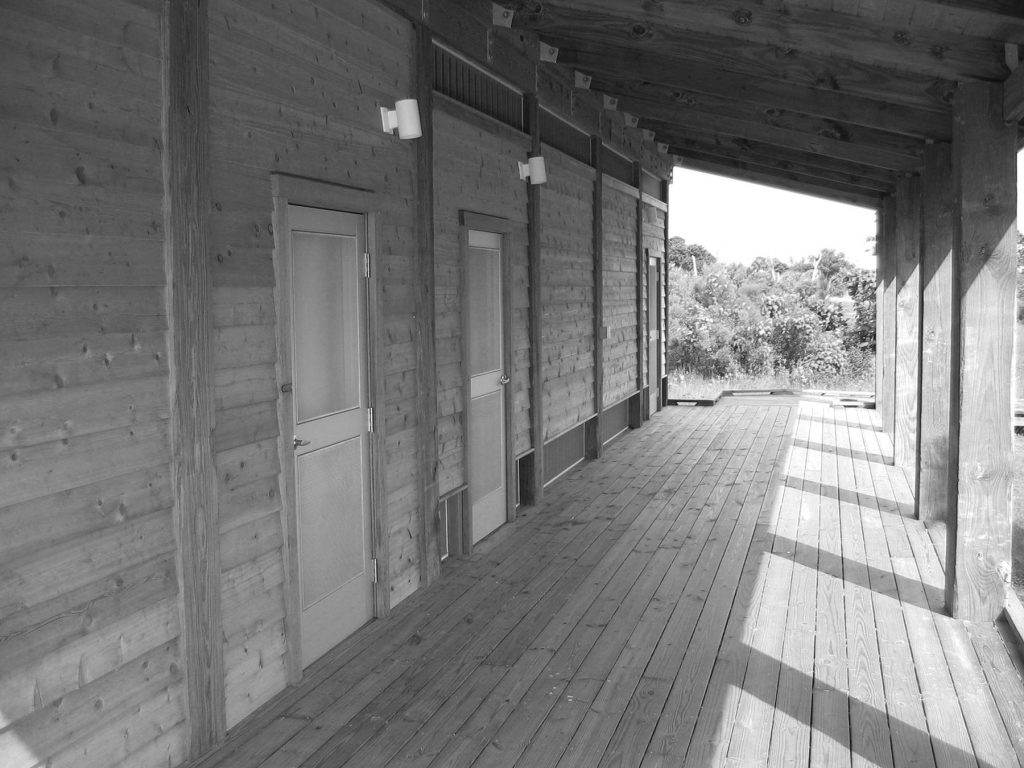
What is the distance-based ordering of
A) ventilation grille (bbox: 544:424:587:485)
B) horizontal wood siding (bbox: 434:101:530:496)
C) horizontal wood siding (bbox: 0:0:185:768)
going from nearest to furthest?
1. horizontal wood siding (bbox: 0:0:185:768)
2. horizontal wood siding (bbox: 434:101:530:496)
3. ventilation grille (bbox: 544:424:587:485)

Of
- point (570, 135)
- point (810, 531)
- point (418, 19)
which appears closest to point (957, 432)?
point (810, 531)

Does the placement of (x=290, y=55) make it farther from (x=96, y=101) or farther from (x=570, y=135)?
(x=570, y=135)

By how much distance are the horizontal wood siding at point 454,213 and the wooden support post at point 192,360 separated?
2214mm

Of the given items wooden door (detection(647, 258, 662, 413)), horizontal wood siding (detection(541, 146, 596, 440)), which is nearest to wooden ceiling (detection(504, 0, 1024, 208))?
horizontal wood siding (detection(541, 146, 596, 440))

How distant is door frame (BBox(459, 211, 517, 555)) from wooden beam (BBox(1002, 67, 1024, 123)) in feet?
9.48

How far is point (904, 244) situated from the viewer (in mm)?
7941

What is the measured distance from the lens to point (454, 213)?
18.4 ft

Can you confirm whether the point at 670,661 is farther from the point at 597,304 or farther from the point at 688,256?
the point at 688,256

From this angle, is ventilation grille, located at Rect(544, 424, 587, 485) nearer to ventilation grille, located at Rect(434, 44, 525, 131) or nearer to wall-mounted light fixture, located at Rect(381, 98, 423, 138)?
ventilation grille, located at Rect(434, 44, 525, 131)

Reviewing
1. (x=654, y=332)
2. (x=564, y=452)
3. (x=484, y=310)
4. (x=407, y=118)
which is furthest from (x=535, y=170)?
(x=654, y=332)

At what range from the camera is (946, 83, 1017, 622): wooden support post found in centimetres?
424

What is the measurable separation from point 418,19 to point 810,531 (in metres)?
4.00

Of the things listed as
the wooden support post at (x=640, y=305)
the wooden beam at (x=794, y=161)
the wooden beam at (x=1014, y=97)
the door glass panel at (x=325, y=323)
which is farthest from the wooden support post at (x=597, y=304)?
the wooden beam at (x=1014, y=97)

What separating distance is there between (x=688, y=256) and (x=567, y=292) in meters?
30.6
